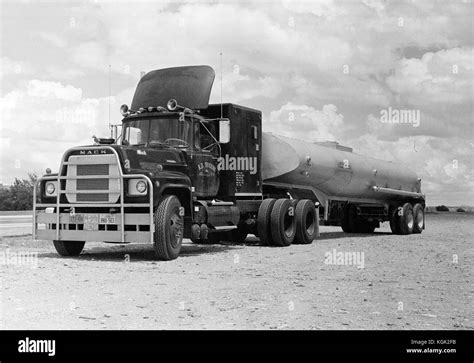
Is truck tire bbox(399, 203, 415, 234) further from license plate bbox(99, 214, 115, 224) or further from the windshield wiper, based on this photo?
license plate bbox(99, 214, 115, 224)

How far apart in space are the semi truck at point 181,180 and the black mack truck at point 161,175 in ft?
0.07

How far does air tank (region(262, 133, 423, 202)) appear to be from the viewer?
1766 centimetres

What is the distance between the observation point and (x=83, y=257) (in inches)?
525

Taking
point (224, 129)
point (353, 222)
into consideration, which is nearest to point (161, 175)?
point (224, 129)

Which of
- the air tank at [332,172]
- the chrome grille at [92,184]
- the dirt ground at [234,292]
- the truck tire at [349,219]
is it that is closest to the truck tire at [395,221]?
the air tank at [332,172]

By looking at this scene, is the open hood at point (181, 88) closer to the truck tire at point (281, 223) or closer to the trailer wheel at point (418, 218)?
the truck tire at point (281, 223)

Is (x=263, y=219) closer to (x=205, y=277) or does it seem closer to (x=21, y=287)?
(x=205, y=277)

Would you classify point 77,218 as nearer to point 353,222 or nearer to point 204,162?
point 204,162

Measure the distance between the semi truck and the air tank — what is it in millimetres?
50

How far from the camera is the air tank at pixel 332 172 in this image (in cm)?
1766

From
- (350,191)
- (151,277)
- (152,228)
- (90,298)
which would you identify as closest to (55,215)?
(152,228)

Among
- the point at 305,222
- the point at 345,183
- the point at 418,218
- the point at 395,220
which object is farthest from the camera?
the point at 418,218

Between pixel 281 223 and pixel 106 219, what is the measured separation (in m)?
5.89

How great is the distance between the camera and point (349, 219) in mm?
25016
